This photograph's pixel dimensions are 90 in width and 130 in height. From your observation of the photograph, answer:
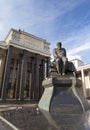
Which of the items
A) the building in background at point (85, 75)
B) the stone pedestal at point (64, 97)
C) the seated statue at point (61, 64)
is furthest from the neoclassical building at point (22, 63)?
the stone pedestal at point (64, 97)

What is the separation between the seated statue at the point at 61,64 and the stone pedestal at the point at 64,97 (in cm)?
38

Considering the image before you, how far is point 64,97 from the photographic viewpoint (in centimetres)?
428

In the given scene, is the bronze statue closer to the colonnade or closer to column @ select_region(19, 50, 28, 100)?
the colonnade

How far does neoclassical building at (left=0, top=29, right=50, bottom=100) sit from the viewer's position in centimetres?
2020

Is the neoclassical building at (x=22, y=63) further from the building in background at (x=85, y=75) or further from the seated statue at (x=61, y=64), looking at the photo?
the seated statue at (x=61, y=64)

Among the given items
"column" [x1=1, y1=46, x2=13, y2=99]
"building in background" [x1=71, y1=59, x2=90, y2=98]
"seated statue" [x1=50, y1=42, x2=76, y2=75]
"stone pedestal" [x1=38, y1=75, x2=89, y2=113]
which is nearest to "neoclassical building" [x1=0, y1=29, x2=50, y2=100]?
"column" [x1=1, y1=46, x2=13, y2=99]

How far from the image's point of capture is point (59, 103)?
4.16 metres

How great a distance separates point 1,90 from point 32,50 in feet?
29.9

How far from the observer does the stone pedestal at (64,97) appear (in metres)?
4.04

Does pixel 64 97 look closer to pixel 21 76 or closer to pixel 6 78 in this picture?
pixel 6 78

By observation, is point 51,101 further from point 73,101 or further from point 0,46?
point 0,46

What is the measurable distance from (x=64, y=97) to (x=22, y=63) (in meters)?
18.2

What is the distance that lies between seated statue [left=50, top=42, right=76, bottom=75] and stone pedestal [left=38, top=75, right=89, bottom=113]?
38 cm

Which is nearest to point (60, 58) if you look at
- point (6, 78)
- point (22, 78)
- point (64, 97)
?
point (64, 97)
